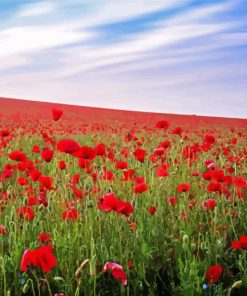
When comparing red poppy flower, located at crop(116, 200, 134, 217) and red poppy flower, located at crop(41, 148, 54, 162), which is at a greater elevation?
red poppy flower, located at crop(41, 148, 54, 162)

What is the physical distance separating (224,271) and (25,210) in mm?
1256

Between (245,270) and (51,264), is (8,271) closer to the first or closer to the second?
(51,264)

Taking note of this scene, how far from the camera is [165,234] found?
356 cm

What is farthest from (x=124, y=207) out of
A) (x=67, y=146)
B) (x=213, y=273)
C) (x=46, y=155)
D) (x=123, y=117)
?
(x=123, y=117)

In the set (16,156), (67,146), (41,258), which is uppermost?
(67,146)

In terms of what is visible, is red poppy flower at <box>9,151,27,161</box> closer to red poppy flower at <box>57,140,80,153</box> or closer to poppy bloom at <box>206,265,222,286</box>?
red poppy flower at <box>57,140,80,153</box>

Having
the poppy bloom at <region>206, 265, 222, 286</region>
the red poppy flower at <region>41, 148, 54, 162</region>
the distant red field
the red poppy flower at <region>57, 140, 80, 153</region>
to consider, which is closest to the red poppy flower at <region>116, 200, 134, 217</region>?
the poppy bloom at <region>206, 265, 222, 286</region>

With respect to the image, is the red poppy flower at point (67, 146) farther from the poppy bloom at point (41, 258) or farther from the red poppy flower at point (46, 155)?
the poppy bloom at point (41, 258)

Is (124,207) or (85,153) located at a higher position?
(85,153)

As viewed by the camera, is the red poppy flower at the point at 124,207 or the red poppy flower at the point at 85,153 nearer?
the red poppy flower at the point at 124,207

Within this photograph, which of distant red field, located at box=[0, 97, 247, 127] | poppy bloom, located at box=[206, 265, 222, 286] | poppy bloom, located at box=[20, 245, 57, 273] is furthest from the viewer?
distant red field, located at box=[0, 97, 247, 127]

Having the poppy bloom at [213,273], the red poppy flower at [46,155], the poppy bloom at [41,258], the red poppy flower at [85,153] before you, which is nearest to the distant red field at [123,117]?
the red poppy flower at [46,155]

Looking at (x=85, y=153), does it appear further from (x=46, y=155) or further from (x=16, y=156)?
(x=16, y=156)

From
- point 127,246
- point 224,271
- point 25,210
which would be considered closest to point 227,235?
point 224,271
